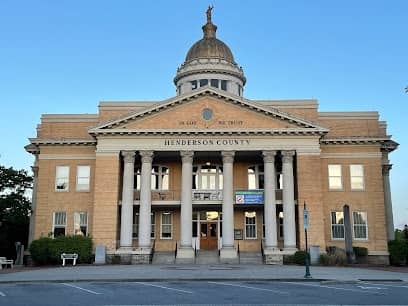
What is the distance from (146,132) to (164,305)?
23656mm

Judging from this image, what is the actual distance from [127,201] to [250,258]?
985 centimetres

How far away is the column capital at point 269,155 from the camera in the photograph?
36.1 meters

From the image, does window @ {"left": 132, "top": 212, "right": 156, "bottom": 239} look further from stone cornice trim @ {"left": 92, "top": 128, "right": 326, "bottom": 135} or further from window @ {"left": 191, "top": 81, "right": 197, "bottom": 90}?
window @ {"left": 191, "top": 81, "right": 197, "bottom": 90}

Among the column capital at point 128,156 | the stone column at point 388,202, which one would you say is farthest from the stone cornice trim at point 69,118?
the stone column at point 388,202

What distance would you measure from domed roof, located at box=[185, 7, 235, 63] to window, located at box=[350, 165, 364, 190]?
67.0 feet

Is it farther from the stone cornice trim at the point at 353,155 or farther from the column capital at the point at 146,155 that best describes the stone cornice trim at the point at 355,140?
the column capital at the point at 146,155

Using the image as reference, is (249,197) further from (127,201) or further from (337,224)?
(127,201)

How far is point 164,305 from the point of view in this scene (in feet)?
44.1

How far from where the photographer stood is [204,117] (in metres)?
36.6

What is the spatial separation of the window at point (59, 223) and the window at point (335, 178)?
21.1 meters

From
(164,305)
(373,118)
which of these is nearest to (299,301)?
(164,305)

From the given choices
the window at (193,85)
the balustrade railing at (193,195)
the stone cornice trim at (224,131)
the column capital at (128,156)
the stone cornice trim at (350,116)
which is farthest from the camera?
the window at (193,85)

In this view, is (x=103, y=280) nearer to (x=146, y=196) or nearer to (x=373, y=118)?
(x=146, y=196)

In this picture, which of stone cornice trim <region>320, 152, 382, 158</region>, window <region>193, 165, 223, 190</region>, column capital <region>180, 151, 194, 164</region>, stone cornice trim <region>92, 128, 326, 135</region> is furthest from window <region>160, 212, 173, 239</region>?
stone cornice trim <region>320, 152, 382, 158</region>
